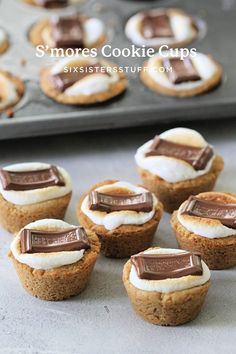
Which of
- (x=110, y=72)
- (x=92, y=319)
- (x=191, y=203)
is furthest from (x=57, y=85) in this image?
(x=92, y=319)

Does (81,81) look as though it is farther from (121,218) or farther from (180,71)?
(121,218)

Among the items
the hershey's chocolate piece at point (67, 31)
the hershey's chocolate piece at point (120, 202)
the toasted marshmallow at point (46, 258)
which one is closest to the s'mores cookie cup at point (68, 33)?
the hershey's chocolate piece at point (67, 31)

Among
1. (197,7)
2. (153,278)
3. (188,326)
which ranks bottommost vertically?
(188,326)

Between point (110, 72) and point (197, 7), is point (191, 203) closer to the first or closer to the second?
point (110, 72)

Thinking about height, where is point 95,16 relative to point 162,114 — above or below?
above

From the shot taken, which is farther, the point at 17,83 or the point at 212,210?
the point at 17,83

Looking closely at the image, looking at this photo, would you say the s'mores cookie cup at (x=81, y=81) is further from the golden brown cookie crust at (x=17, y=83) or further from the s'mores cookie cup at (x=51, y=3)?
the s'mores cookie cup at (x=51, y=3)

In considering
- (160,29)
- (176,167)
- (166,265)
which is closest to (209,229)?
(166,265)
